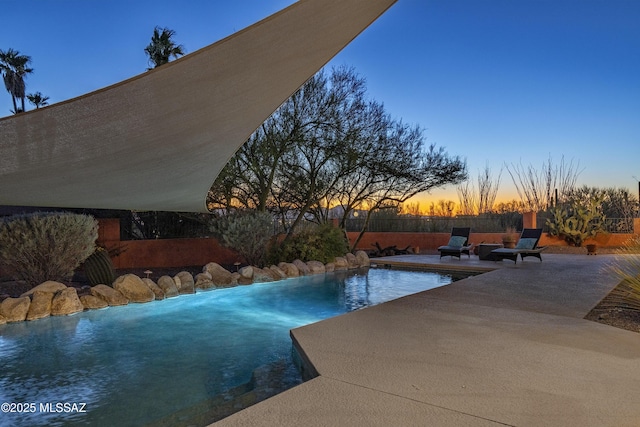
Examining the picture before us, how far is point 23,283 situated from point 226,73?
558 centimetres

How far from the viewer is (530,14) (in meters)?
8.50

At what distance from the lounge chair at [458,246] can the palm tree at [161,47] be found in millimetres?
7368

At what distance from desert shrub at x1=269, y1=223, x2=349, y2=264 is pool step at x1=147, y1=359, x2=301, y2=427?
530cm

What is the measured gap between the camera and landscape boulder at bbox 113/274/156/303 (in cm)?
538

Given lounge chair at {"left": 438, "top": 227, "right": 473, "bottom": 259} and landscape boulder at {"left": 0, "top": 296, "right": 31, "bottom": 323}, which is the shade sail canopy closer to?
landscape boulder at {"left": 0, "top": 296, "right": 31, "bottom": 323}

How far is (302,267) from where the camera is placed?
7.76 metres

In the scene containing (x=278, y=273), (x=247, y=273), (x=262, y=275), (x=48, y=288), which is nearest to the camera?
(x=48, y=288)

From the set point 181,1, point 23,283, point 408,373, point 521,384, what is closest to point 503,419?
point 521,384

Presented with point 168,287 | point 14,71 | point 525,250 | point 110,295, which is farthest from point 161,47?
point 14,71

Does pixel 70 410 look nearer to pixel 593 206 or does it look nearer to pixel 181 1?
pixel 181 1

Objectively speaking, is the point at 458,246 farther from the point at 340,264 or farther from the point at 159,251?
the point at 159,251

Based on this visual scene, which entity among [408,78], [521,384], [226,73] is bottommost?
[521,384]

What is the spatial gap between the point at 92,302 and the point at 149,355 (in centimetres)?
221

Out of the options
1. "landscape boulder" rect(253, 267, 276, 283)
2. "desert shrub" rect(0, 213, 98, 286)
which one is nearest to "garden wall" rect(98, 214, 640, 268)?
"landscape boulder" rect(253, 267, 276, 283)
